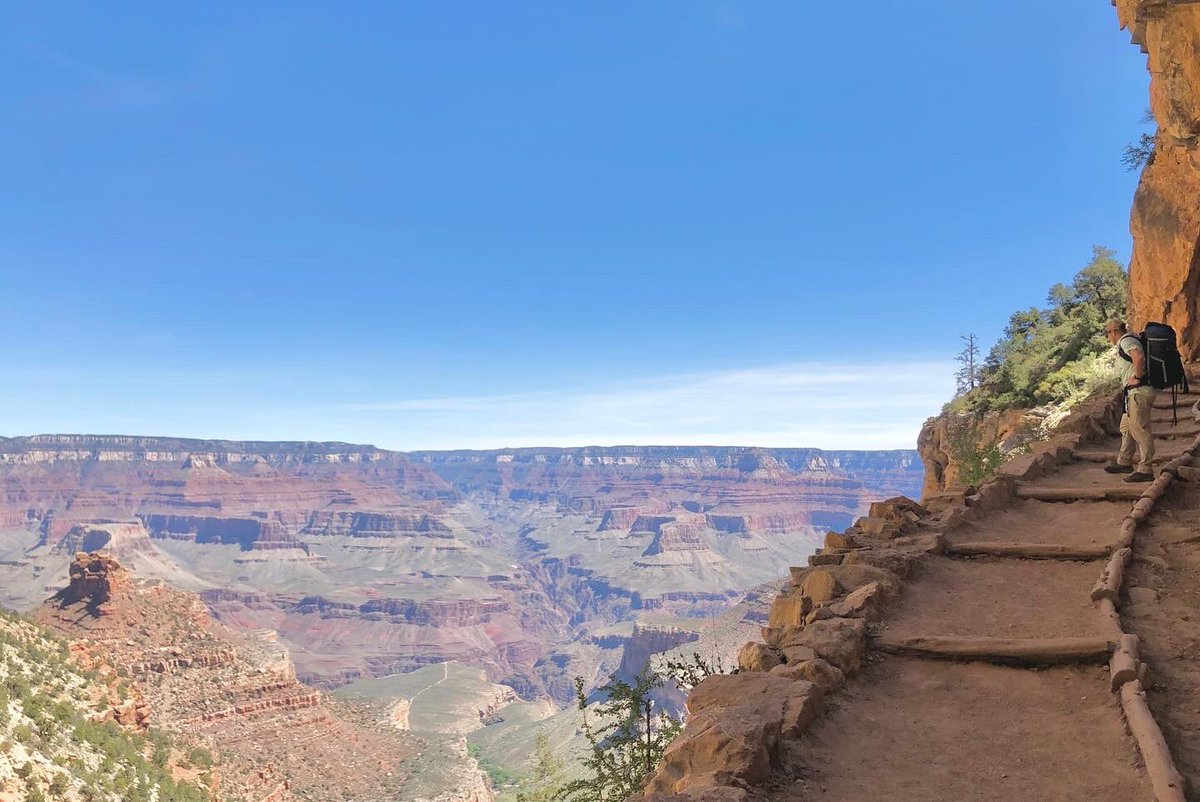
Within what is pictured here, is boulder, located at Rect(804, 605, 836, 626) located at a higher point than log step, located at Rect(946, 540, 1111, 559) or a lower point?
lower

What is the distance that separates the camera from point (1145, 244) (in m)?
28.1

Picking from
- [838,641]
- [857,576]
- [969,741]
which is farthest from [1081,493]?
[969,741]

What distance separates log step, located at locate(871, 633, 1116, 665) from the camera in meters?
5.59

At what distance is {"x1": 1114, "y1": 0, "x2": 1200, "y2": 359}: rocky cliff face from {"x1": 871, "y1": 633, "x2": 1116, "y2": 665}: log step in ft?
66.0

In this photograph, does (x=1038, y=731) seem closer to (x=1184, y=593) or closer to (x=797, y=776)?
(x=797, y=776)

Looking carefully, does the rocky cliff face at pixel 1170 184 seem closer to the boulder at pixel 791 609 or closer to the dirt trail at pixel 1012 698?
the dirt trail at pixel 1012 698

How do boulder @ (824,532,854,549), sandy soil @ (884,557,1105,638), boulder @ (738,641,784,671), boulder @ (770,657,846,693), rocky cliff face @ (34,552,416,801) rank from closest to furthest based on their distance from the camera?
boulder @ (770,657,846,693) → boulder @ (738,641,784,671) → sandy soil @ (884,557,1105,638) → boulder @ (824,532,854,549) → rocky cliff face @ (34,552,416,801)

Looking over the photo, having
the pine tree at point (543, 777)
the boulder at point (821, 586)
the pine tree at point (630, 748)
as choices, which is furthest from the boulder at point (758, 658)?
the pine tree at point (543, 777)

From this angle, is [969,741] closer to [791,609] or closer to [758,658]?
[758,658]

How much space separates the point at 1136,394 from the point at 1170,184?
2105 centimetres

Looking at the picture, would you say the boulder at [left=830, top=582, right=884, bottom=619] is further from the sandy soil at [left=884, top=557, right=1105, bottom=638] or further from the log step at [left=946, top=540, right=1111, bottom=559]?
the log step at [left=946, top=540, right=1111, bottom=559]

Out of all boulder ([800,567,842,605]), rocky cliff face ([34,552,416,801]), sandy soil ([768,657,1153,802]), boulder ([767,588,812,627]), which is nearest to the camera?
sandy soil ([768,657,1153,802])

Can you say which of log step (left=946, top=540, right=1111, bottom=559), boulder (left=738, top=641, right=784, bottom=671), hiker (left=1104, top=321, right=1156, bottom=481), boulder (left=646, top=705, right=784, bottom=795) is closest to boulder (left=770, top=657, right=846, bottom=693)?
boulder (left=738, top=641, right=784, bottom=671)

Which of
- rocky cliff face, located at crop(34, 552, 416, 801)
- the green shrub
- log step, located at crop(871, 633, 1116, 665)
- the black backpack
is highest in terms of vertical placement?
the green shrub
